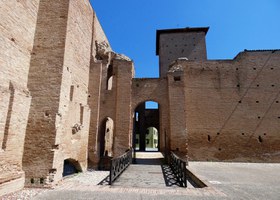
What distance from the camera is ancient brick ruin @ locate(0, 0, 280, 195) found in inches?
248

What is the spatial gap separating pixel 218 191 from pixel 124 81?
831cm

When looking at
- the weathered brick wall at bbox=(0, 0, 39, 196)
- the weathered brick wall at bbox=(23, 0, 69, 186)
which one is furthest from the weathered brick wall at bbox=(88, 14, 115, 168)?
the weathered brick wall at bbox=(0, 0, 39, 196)

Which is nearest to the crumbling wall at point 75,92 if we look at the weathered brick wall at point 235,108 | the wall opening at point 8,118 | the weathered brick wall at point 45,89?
the weathered brick wall at point 45,89

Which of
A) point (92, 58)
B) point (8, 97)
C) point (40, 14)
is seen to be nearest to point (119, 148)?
point (92, 58)

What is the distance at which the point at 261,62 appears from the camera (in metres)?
13.1

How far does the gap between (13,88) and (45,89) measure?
43.6 inches

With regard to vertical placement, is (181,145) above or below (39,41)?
below

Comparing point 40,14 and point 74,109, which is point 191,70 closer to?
point 74,109

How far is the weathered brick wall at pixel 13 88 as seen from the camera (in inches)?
223

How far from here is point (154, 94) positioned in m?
12.1

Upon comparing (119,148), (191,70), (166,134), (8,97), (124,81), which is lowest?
(119,148)

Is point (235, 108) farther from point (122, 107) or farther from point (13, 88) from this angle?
point (13, 88)

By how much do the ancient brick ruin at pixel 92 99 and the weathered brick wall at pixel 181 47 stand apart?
6581mm

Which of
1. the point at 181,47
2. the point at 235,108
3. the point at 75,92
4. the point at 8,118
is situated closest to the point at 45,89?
the point at 8,118
